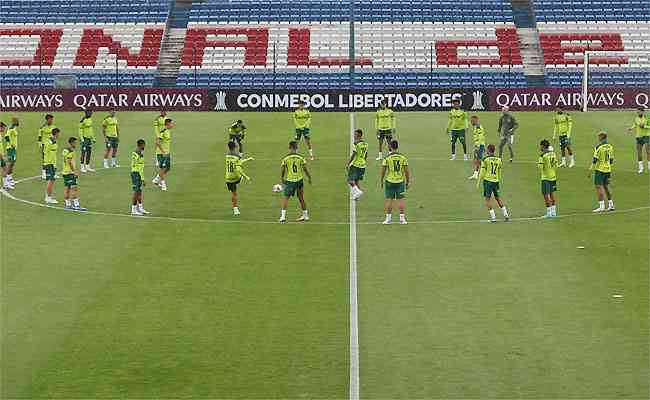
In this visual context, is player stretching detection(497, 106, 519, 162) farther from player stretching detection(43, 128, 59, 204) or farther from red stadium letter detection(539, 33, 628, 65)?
red stadium letter detection(539, 33, 628, 65)

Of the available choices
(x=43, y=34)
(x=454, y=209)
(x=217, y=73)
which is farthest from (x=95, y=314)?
(x=43, y=34)

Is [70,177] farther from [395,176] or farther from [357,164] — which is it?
[395,176]

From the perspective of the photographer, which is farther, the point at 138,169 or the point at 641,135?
the point at 641,135

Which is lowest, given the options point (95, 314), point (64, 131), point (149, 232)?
point (95, 314)

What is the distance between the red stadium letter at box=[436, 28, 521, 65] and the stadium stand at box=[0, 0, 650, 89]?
3.6 inches

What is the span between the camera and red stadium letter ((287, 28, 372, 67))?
7994 cm

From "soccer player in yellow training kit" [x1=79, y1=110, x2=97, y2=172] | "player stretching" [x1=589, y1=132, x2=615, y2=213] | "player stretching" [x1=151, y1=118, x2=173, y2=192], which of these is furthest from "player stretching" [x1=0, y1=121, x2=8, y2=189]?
"player stretching" [x1=589, y1=132, x2=615, y2=213]

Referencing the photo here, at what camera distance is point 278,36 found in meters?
83.1

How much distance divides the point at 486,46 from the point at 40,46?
92.2 feet

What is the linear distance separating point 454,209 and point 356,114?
1092 inches

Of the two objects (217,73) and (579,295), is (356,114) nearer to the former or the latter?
(217,73)

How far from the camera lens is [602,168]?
113ft

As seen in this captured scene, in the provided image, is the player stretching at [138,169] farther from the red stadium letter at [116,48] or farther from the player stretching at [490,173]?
the red stadium letter at [116,48]

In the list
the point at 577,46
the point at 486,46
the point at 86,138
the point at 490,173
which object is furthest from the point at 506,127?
the point at 577,46
